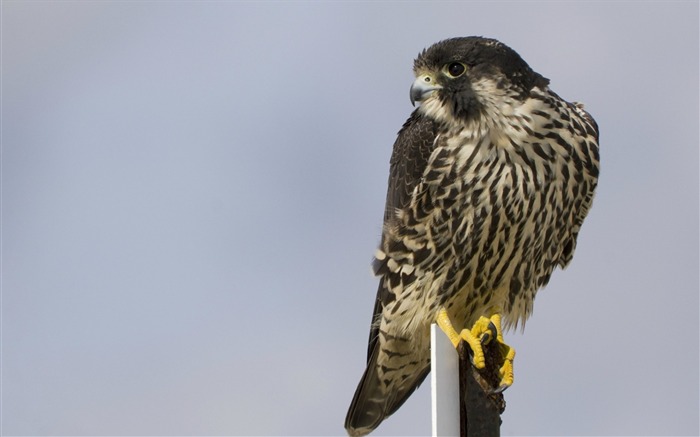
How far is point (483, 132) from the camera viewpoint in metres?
5.64

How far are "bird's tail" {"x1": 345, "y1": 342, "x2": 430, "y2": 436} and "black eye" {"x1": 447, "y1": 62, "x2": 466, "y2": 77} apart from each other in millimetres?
1628

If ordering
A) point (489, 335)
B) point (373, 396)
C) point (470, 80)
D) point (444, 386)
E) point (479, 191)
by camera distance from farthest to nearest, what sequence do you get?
point (373, 396) < point (470, 80) < point (479, 191) < point (489, 335) < point (444, 386)

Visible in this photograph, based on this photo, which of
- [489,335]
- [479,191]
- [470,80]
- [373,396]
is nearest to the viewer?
[489,335]

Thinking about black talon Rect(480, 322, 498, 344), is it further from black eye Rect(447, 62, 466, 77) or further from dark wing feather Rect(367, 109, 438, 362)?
black eye Rect(447, 62, 466, 77)

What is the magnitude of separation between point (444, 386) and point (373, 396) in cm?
213

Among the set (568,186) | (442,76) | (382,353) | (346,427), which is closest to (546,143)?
(568,186)

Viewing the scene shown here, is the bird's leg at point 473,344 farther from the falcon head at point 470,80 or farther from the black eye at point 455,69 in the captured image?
the black eye at point 455,69

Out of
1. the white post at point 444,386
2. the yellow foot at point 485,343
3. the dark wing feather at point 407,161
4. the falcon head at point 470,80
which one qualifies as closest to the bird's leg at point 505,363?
the yellow foot at point 485,343

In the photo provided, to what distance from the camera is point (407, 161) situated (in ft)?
19.2

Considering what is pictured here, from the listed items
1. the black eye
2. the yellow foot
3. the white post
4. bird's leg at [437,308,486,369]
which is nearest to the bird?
the black eye

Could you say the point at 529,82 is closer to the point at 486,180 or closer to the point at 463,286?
the point at 486,180

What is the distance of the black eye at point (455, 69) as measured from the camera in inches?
233

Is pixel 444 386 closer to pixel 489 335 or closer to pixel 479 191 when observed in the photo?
pixel 489 335

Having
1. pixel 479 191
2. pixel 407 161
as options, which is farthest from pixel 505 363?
pixel 407 161
